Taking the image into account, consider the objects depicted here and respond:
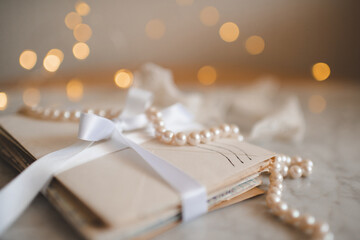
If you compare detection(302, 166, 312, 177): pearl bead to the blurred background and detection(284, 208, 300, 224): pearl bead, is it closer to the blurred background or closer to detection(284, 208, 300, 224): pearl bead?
detection(284, 208, 300, 224): pearl bead

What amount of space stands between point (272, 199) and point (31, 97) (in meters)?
1.04

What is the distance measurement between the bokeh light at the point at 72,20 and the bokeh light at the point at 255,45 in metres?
0.81

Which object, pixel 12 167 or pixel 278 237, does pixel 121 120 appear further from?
pixel 278 237

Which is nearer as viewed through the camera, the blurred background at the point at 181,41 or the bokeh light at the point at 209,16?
the blurred background at the point at 181,41

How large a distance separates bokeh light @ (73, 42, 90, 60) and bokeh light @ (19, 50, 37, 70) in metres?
0.18

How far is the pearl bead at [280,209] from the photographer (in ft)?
1.76

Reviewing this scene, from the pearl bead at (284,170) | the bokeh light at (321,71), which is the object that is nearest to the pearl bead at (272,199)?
the pearl bead at (284,170)

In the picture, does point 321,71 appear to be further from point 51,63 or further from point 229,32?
point 51,63

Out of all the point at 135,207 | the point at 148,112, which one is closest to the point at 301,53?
the point at 148,112

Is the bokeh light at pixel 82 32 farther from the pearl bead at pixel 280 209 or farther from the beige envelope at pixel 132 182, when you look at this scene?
the pearl bead at pixel 280 209

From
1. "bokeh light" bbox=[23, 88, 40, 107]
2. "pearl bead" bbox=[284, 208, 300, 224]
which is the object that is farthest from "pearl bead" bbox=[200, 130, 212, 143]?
"bokeh light" bbox=[23, 88, 40, 107]

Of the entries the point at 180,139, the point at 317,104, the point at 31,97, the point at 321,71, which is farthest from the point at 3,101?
the point at 321,71

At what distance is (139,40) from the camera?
147 cm

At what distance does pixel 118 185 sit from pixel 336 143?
683 millimetres
